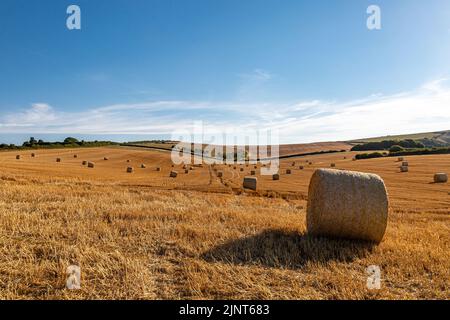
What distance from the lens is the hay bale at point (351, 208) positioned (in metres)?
8.33

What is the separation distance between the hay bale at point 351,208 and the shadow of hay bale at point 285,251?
1.03ft

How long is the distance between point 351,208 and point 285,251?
2617mm

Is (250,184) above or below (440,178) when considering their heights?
below

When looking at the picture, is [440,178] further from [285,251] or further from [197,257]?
[197,257]

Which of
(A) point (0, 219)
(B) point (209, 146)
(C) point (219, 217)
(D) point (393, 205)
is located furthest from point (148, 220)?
(B) point (209, 146)

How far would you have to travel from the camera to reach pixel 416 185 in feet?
84.8

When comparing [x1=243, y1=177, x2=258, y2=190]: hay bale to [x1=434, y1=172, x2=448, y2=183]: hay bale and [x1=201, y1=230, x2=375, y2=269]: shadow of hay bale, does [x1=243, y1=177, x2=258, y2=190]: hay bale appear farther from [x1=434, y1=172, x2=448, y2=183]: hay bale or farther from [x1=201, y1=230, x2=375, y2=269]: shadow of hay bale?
[x1=201, y1=230, x2=375, y2=269]: shadow of hay bale

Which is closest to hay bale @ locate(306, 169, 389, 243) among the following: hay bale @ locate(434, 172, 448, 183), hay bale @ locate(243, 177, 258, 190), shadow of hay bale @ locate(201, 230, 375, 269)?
shadow of hay bale @ locate(201, 230, 375, 269)

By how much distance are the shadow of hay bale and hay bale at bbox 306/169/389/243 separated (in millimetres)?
313

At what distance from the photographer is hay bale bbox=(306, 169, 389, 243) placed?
8328 mm

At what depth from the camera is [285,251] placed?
692 cm

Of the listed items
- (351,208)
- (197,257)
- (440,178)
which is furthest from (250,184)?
(197,257)
